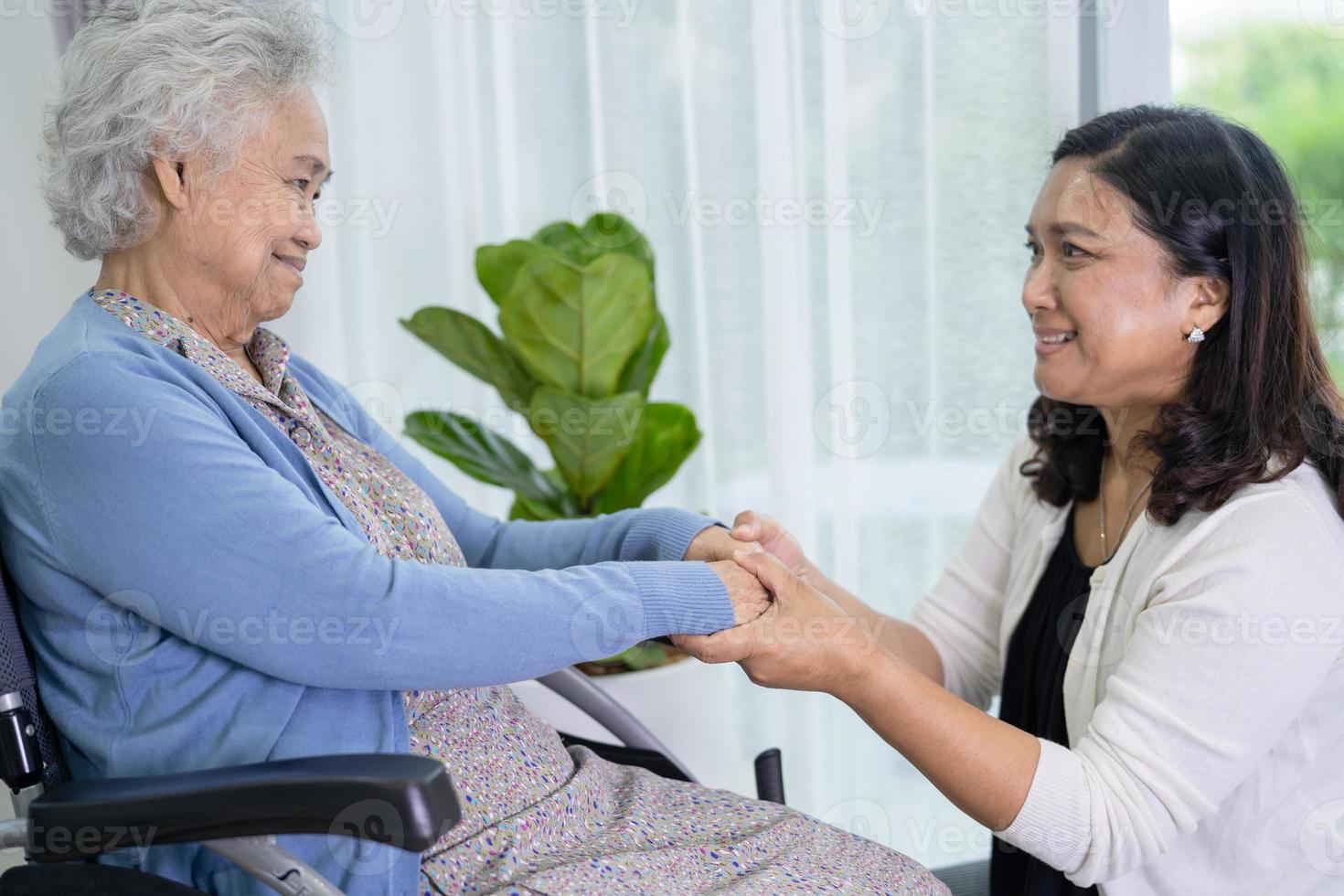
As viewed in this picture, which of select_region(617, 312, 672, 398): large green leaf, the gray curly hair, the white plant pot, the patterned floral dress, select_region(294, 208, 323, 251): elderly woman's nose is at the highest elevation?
the gray curly hair

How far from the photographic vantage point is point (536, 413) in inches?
79.7

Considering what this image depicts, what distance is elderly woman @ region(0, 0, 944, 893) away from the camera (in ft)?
3.42

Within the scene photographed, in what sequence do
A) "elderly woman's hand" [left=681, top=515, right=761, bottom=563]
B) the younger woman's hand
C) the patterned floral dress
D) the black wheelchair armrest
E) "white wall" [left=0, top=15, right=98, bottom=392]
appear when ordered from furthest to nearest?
"white wall" [left=0, top=15, right=98, bottom=392] < the younger woman's hand < "elderly woman's hand" [left=681, top=515, right=761, bottom=563] < the patterned floral dress < the black wheelchair armrest

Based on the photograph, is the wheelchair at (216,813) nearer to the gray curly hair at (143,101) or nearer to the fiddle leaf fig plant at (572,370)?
the gray curly hair at (143,101)

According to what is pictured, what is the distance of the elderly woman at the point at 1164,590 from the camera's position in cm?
128

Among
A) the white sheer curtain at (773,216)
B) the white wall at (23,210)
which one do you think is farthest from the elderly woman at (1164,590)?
the white wall at (23,210)

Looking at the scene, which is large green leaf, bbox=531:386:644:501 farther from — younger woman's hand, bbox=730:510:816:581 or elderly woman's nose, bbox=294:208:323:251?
elderly woman's nose, bbox=294:208:323:251

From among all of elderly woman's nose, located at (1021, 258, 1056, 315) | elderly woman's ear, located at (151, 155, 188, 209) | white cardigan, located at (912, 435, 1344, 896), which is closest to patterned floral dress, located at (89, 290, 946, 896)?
elderly woman's ear, located at (151, 155, 188, 209)

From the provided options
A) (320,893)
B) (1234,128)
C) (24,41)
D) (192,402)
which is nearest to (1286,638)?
(1234,128)

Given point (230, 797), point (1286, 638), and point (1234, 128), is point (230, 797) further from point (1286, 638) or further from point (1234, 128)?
point (1234, 128)

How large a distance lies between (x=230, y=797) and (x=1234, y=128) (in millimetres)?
1428

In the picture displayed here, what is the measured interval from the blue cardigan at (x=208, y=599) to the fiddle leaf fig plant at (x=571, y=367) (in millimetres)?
829

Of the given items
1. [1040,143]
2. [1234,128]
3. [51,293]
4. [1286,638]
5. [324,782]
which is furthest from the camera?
[1040,143]

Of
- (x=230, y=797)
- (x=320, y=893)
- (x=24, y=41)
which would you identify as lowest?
(x=320, y=893)
